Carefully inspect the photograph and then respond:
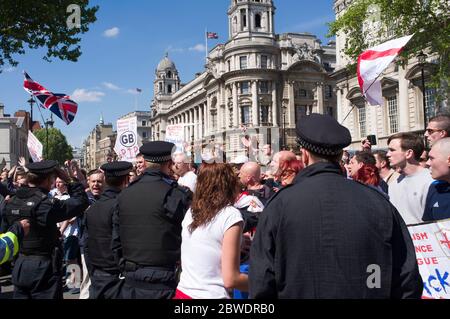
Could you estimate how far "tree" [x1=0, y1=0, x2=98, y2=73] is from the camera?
13.4 metres

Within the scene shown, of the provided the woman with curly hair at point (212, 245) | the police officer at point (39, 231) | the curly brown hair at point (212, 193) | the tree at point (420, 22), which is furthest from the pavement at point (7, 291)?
the tree at point (420, 22)

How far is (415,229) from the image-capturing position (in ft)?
13.4

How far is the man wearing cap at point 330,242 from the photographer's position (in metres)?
2.48

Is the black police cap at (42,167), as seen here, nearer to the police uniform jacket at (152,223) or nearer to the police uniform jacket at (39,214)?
→ the police uniform jacket at (39,214)

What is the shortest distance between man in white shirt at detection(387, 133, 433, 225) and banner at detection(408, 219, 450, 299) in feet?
3.12

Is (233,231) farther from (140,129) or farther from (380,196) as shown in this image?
(140,129)

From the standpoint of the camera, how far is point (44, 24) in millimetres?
13922

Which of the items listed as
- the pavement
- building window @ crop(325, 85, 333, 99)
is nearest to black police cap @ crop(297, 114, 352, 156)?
the pavement

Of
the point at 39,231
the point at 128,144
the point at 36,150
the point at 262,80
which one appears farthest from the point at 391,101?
the point at 262,80

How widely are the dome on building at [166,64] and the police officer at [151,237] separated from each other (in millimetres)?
118632

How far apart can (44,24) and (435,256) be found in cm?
1351

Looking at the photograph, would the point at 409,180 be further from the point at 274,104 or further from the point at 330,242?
the point at 274,104

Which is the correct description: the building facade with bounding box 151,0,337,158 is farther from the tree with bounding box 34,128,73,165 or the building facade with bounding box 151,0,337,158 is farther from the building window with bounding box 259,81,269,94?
the tree with bounding box 34,128,73,165
